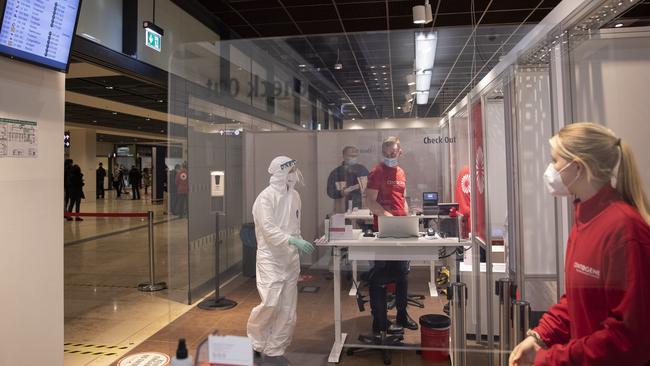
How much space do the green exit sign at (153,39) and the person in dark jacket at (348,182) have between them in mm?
2353

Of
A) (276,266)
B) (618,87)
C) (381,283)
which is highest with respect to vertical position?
(618,87)

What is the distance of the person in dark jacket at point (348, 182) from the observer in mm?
3488

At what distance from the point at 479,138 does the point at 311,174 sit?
4.11 feet

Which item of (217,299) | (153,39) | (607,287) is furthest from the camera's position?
(153,39)

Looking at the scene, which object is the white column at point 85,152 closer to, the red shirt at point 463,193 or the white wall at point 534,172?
the red shirt at point 463,193

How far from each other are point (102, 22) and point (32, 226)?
2143 millimetres

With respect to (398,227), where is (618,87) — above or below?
above

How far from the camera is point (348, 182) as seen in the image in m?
3.51

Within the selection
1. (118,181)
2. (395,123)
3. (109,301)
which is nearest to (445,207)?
(395,123)

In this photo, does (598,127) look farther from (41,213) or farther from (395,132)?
(41,213)

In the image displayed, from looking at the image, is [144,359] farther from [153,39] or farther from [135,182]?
[135,182]

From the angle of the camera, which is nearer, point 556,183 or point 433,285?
point 556,183

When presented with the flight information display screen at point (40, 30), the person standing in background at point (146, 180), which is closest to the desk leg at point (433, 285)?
the flight information display screen at point (40, 30)

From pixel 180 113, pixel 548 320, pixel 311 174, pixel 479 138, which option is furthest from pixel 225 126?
pixel 548 320
